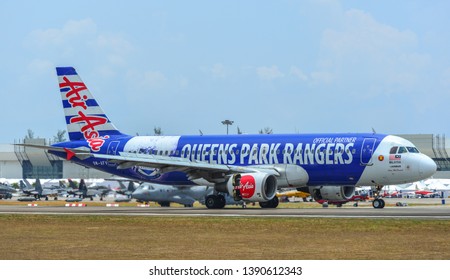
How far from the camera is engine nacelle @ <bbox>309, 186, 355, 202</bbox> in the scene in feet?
183

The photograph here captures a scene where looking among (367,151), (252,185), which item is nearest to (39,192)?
(252,185)

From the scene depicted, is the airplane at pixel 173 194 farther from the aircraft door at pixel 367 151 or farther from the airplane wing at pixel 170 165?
the aircraft door at pixel 367 151

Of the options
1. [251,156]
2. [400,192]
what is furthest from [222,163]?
[400,192]

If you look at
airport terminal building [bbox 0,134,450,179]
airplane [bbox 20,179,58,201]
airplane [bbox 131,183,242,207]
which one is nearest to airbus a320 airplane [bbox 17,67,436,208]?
airplane [bbox 131,183,242,207]

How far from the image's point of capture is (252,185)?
5188 centimetres

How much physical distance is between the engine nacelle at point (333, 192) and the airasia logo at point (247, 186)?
5939 mm

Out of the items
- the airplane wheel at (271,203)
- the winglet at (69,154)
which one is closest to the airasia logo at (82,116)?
the winglet at (69,154)

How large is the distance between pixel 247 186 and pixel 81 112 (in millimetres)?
16027

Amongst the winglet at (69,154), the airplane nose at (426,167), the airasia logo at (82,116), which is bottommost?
the airplane nose at (426,167)

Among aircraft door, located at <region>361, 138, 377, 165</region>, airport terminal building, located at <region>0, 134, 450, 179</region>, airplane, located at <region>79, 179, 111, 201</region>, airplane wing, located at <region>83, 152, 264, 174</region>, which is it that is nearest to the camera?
aircraft door, located at <region>361, 138, 377, 165</region>

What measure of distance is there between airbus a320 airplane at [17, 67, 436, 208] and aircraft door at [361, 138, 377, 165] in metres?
0.05

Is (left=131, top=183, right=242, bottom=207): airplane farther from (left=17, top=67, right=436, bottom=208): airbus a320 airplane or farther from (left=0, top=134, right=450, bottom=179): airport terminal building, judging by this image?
(left=0, top=134, right=450, bottom=179): airport terminal building

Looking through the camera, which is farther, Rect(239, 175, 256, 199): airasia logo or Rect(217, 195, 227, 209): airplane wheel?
Rect(217, 195, 227, 209): airplane wheel

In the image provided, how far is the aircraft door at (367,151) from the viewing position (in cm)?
5212
